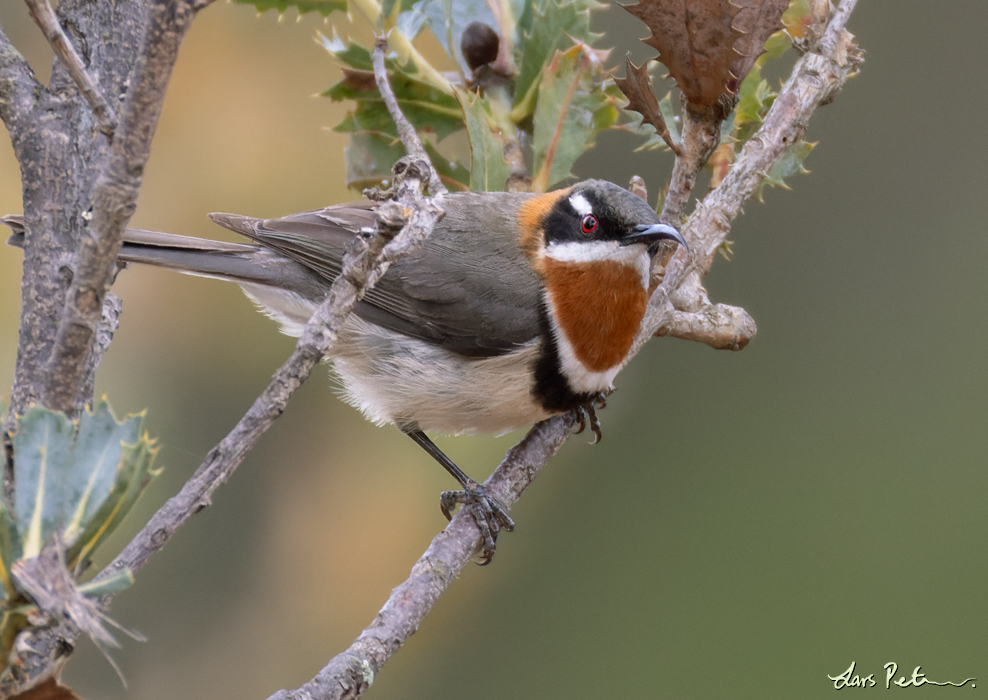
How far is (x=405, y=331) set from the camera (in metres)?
2.95

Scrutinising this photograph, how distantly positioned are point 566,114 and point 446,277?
64cm

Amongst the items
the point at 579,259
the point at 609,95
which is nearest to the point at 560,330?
the point at 579,259

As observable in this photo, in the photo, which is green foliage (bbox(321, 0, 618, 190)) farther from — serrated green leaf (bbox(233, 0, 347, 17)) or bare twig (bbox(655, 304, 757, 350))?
bare twig (bbox(655, 304, 757, 350))

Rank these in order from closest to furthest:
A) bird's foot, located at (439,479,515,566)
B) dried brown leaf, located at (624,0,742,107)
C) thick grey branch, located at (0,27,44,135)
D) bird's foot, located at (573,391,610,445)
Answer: thick grey branch, located at (0,27,44,135), dried brown leaf, located at (624,0,742,107), bird's foot, located at (439,479,515,566), bird's foot, located at (573,391,610,445)

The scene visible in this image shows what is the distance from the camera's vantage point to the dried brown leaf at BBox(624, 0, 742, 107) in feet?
7.32

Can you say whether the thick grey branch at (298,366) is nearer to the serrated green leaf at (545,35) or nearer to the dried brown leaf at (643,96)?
the dried brown leaf at (643,96)

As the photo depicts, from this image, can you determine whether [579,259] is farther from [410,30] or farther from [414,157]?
[414,157]

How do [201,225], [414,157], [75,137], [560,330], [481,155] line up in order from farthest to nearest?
1. [201,225]
2. [560,330]
3. [481,155]
4. [75,137]
5. [414,157]

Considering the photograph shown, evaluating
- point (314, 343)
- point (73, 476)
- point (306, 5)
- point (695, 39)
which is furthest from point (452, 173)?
point (73, 476)

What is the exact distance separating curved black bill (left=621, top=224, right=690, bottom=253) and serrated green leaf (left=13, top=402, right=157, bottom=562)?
187 centimetres

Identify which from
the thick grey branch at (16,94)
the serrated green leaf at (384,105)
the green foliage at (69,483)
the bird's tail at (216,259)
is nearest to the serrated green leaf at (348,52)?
the serrated green leaf at (384,105)

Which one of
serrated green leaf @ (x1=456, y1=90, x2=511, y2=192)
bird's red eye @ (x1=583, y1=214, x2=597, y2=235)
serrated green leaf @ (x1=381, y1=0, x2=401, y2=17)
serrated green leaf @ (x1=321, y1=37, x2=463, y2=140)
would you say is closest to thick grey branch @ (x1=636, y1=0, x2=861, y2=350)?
bird's red eye @ (x1=583, y1=214, x2=597, y2=235)

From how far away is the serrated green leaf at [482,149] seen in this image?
2.48m

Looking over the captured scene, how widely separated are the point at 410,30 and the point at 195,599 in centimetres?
240
